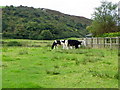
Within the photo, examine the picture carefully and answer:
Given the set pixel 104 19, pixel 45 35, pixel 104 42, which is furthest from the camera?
pixel 45 35

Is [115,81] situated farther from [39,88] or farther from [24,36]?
[24,36]

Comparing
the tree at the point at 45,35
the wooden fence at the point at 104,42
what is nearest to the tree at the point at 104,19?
the wooden fence at the point at 104,42

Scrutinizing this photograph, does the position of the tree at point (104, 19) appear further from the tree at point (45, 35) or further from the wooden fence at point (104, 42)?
the tree at point (45, 35)

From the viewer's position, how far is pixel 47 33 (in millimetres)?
71750

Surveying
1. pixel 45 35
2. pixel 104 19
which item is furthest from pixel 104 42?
pixel 45 35

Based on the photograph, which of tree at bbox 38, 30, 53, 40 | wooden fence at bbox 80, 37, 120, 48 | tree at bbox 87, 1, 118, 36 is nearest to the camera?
wooden fence at bbox 80, 37, 120, 48

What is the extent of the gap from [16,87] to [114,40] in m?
18.6

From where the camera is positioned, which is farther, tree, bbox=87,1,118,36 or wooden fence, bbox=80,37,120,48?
tree, bbox=87,1,118,36

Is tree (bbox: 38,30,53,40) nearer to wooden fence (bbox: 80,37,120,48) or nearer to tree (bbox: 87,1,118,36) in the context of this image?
tree (bbox: 87,1,118,36)

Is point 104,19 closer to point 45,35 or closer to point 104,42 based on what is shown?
point 104,42

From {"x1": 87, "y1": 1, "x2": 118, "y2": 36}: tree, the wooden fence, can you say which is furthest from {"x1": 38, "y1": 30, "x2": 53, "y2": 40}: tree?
the wooden fence

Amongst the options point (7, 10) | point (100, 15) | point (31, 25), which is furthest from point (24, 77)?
point (7, 10)

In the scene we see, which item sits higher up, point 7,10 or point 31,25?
point 7,10

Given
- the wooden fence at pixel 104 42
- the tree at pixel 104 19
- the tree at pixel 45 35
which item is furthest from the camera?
the tree at pixel 45 35
